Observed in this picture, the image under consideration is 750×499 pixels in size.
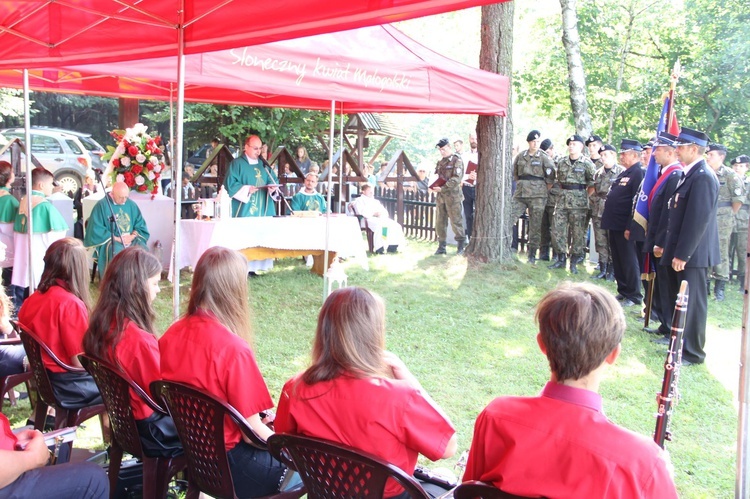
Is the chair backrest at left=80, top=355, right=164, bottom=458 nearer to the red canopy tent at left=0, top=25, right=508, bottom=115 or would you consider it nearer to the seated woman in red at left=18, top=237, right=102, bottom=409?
the seated woman in red at left=18, top=237, right=102, bottom=409

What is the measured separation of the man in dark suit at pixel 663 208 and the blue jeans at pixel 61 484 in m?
5.38

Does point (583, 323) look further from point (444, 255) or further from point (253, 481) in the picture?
point (444, 255)

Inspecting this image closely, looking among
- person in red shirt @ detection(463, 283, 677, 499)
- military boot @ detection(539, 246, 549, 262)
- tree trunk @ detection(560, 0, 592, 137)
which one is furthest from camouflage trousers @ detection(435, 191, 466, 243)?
person in red shirt @ detection(463, 283, 677, 499)

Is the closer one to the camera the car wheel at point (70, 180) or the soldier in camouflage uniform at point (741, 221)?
the soldier in camouflage uniform at point (741, 221)

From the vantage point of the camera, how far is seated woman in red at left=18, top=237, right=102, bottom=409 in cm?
354

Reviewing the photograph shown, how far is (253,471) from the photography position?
2.66 metres

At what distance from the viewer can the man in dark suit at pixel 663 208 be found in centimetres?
645

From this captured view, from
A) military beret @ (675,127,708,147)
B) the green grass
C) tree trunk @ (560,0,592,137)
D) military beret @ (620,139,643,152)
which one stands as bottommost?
the green grass

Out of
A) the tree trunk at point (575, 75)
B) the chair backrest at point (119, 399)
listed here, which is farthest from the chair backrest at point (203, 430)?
the tree trunk at point (575, 75)

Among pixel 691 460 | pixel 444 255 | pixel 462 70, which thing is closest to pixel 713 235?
pixel 691 460

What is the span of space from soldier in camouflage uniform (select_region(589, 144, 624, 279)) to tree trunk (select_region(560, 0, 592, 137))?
3198mm

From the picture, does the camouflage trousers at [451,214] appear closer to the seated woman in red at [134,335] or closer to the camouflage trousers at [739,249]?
the camouflage trousers at [739,249]

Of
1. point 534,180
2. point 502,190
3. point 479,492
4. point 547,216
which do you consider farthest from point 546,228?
point 479,492

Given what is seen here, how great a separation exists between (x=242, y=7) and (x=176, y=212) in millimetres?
1457
